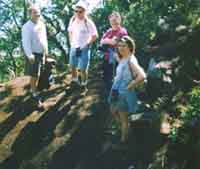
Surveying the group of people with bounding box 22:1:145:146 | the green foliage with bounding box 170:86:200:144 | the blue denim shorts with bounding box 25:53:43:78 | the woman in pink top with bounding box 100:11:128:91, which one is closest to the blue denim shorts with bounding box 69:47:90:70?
the group of people with bounding box 22:1:145:146

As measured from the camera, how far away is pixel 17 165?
9.41 meters

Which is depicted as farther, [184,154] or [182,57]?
[182,57]

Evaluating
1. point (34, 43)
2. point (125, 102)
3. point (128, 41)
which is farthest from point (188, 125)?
point (34, 43)

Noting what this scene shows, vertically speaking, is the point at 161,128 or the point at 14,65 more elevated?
the point at 161,128

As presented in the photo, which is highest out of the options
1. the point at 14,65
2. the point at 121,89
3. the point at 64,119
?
the point at 121,89

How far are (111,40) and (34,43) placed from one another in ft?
5.50

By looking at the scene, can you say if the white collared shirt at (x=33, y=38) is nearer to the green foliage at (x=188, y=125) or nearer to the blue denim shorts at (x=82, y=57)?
the blue denim shorts at (x=82, y=57)

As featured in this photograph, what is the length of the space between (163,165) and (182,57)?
4.03 metres

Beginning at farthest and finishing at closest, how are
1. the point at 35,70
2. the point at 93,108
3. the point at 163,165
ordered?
1. the point at 93,108
2. the point at 35,70
3. the point at 163,165

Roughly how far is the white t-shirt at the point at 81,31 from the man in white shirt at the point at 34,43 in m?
0.71

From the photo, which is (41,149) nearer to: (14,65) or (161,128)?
(161,128)

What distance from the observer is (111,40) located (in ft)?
33.6

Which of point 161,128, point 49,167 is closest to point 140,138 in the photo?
point 161,128

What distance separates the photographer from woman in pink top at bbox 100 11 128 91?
33.5 ft
